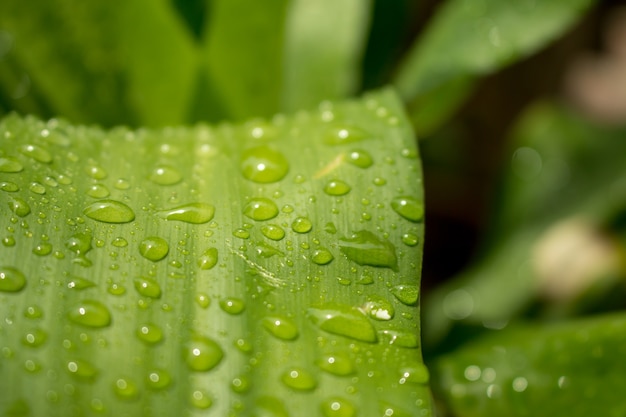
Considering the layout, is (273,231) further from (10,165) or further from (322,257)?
(10,165)

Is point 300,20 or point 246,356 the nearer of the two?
point 246,356

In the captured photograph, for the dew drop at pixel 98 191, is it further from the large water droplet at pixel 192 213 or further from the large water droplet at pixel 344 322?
the large water droplet at pixel 344 322

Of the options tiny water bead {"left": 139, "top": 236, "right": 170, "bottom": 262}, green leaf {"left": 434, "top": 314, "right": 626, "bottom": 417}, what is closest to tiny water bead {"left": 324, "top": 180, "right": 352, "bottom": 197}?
tiny water bead {"left": 139, "top": 236, "right": 170, "bottom": 262}

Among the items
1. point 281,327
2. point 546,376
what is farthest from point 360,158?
point 546,376

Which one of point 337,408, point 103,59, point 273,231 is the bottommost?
point 337,408

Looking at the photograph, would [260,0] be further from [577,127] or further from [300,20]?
[577,127]

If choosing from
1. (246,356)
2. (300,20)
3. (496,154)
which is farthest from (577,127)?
(246,356)
